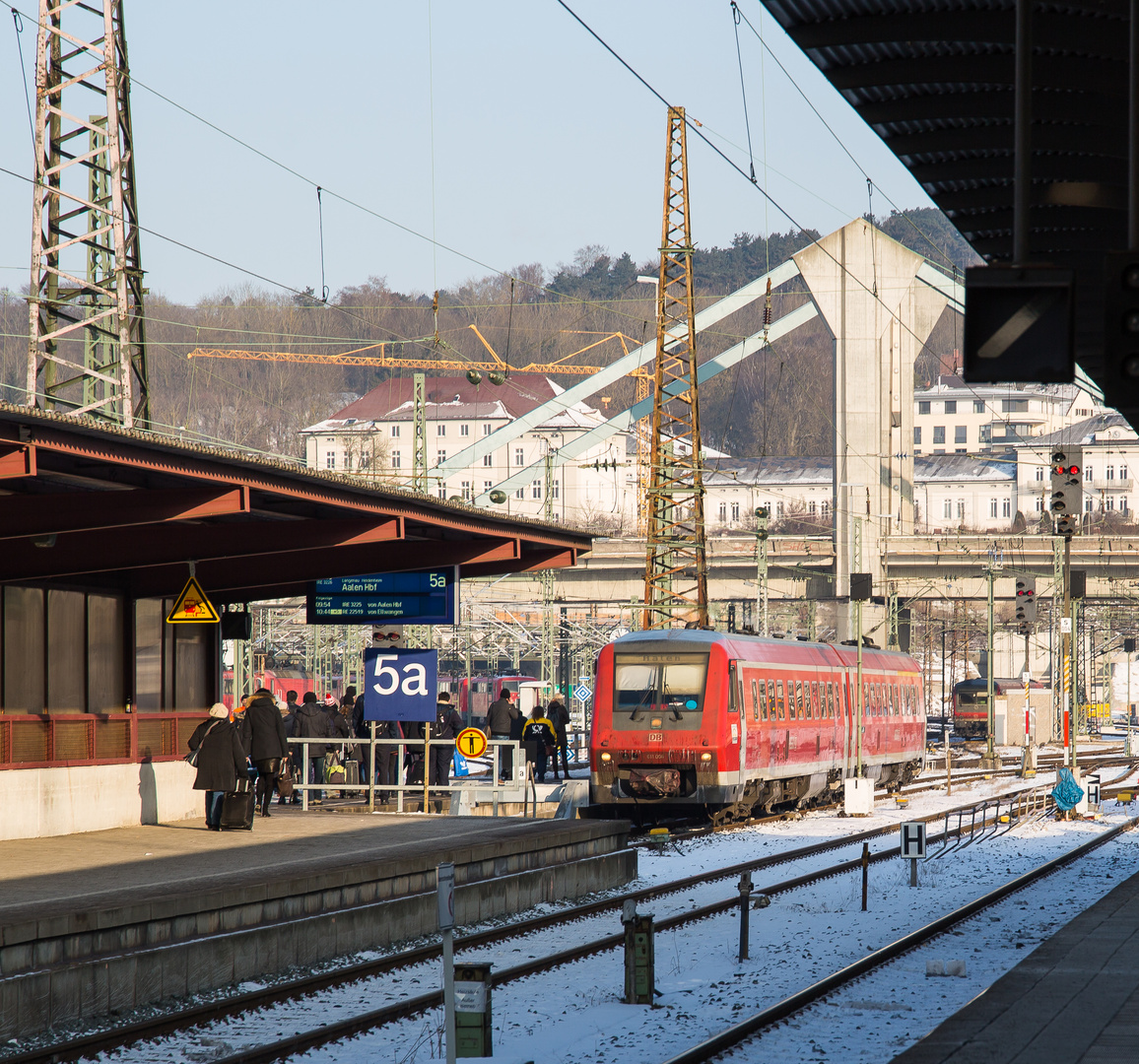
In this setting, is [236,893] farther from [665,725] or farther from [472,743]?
[665,725]

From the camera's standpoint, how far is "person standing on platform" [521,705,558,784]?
31.9 metres

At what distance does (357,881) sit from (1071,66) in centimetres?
845

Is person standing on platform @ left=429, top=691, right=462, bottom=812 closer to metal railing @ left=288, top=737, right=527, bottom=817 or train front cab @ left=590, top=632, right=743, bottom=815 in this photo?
metal railing @ left=288, top=737, right=527, bottom=817

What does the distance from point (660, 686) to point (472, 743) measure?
4999mm

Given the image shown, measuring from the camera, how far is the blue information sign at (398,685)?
20562mm

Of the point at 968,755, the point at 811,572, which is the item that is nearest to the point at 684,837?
the point at 968,755

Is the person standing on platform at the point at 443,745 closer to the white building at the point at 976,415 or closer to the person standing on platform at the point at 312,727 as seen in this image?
the person standing on platform at the point at 312,727

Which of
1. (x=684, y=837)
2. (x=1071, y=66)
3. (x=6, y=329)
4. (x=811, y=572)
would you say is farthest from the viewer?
(x=6, y=329)

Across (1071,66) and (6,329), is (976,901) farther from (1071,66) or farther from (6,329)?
(6,329)

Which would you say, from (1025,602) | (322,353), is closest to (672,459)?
(1025,602)

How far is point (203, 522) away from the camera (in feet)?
53.1

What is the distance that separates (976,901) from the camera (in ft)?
56.4

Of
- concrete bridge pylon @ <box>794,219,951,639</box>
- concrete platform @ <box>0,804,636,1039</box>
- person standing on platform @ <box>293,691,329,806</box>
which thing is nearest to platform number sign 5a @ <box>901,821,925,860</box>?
concrete platform @ <box>0,804,636,1039</box>

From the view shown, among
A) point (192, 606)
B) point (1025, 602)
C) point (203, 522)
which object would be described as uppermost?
point (203, 522)
